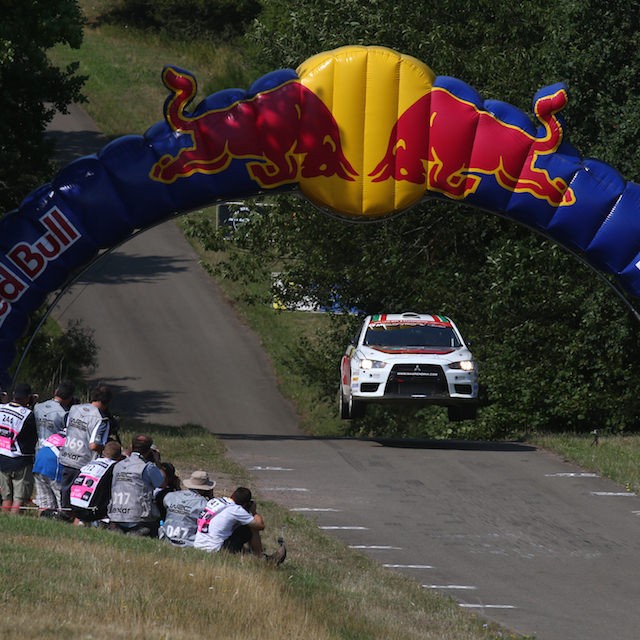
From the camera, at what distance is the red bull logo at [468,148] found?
2086 cm

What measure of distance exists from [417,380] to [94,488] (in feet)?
31.5

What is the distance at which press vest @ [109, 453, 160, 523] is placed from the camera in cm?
1399

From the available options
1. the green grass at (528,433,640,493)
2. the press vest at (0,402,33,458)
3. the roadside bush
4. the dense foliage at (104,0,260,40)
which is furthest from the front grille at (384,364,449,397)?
the dense foliage at (104,0,260,40)

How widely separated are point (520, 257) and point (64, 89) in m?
10.3

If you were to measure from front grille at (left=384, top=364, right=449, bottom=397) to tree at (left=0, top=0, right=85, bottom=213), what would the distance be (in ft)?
28.1

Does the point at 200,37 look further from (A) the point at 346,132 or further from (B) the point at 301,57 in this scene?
(A) the point at 346,132

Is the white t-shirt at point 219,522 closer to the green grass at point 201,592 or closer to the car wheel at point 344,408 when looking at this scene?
the green grass at point 201,592

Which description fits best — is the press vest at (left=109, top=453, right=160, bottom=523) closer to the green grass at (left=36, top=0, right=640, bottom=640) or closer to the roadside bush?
the green grass at (left=36, top=0, right=640, bottom=640)

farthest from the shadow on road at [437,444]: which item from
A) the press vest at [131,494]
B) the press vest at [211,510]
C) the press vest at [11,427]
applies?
the press vest at [211,510]

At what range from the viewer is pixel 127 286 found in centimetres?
4647

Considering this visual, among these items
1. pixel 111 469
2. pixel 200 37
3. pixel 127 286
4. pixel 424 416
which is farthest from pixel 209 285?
pixel 111 469

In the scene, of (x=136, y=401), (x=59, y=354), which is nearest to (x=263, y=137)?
(x=59, y=354)

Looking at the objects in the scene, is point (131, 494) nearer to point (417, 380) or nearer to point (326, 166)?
point (326, 166)

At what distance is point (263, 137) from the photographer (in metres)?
20.8
